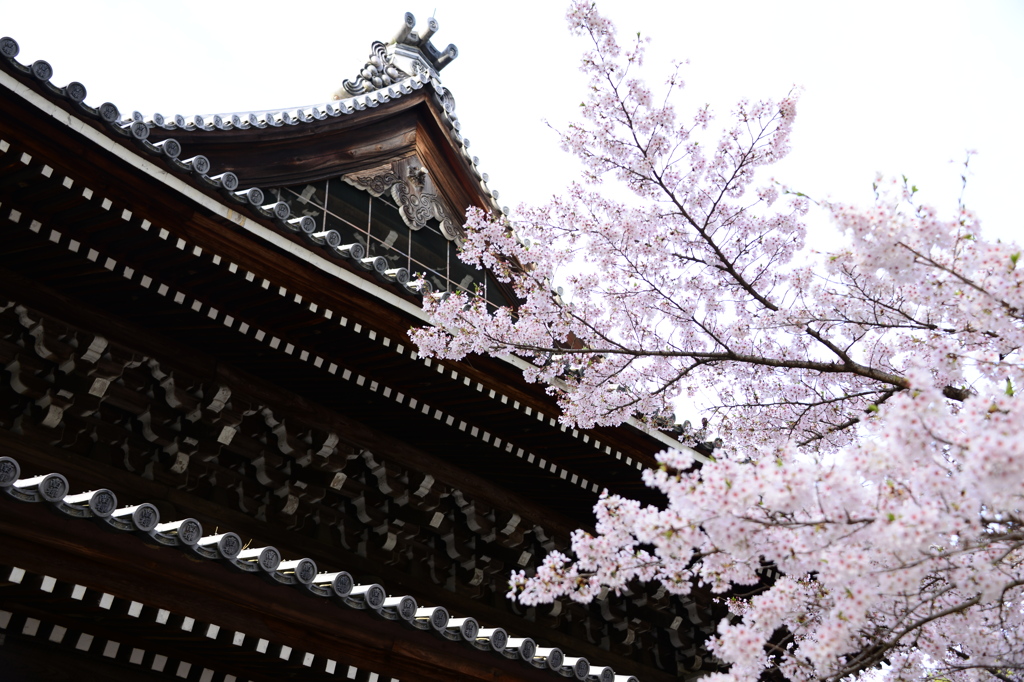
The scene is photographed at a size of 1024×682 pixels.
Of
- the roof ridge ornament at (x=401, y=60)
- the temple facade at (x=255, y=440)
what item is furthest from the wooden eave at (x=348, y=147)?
the roof ridge ornament at (x=401, y=60)

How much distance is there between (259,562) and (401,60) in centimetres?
845

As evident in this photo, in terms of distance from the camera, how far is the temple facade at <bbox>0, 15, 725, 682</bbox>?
13.9 feet

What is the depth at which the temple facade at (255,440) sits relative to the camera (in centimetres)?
423

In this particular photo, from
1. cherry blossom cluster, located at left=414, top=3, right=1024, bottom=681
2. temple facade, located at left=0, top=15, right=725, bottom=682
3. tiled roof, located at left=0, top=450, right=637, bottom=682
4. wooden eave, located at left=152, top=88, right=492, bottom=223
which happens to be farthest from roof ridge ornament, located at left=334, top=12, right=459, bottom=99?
tiled roof, located at left=0, top=450, right=637, bottom=682

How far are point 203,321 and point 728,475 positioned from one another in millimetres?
4019

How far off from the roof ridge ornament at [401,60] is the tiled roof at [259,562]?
7.13m

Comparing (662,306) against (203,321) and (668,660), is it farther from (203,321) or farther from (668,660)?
(668,660)

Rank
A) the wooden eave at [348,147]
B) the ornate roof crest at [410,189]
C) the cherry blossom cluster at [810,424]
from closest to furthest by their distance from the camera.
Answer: the cherry blossom cluster at [810,424], the wooden eave at [348,147], the ornate roof crest at [410,189]

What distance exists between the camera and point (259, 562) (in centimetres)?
421

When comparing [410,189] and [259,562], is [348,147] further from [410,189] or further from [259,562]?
[259,562]

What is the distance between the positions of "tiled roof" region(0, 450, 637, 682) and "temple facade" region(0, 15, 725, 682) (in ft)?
0.05

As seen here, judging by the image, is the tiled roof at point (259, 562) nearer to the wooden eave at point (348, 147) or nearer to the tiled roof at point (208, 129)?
the tiled roof at point (208, 129)

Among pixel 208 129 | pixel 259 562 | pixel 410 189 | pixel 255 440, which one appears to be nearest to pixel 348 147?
pixel 410 189

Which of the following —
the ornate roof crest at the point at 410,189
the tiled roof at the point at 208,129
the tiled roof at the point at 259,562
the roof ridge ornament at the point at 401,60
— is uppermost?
the roof ridge ornament at the point at 401,60
